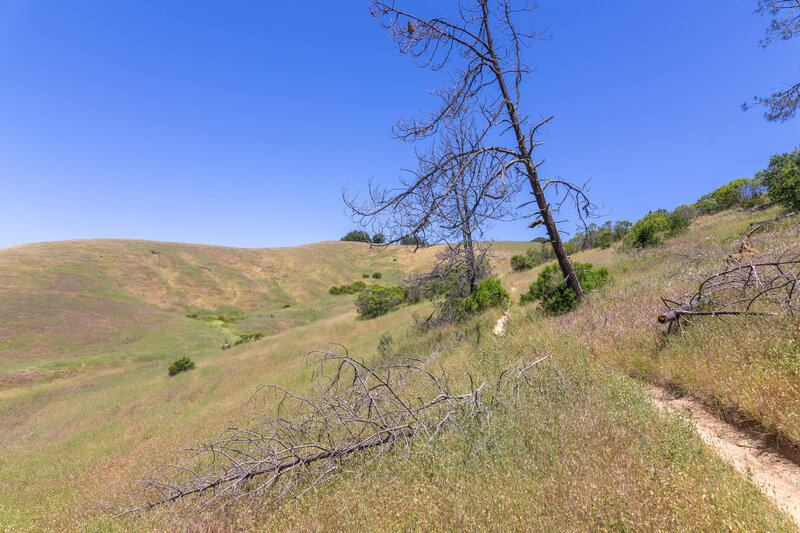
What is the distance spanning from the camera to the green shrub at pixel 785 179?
11.2 m

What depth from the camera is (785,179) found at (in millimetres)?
11852

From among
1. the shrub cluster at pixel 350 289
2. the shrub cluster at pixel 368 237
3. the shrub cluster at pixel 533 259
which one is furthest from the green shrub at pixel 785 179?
the shrub cluster at pixel 350 289

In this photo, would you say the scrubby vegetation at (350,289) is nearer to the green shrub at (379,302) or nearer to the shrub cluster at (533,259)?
the green shrub at (379,302)

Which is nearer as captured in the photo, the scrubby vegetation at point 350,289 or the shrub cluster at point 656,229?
the shrub cluster at point 656,229

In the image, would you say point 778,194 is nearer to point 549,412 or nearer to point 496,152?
point 496,152

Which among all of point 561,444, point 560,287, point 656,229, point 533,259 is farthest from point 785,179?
point 561,444

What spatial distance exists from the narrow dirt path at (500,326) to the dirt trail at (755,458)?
5.24 m

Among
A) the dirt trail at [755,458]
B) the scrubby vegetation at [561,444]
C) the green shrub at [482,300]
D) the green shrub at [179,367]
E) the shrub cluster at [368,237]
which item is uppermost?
the shrub cluster at [368,237]

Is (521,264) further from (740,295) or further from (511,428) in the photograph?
(511,428)

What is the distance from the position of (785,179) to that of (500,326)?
40.2 ft

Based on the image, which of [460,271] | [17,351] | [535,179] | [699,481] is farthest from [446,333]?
[17,351]

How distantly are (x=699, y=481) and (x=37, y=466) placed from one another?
14.6 metres

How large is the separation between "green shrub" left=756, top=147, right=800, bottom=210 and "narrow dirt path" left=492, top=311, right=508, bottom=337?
1052cm

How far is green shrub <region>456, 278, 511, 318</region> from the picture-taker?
11.8m
